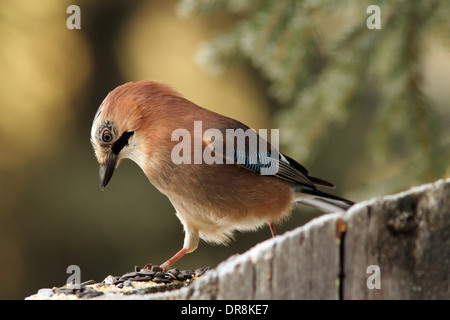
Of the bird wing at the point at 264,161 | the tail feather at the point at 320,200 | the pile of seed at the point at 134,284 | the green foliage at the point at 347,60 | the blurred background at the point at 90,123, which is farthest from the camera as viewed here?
the blurred background at the point at 90,123

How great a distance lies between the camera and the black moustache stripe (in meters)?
3.26

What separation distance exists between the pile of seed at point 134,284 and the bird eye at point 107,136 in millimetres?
711

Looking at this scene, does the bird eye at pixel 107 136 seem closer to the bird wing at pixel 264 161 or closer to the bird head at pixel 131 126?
the bird head at pixel 131 126

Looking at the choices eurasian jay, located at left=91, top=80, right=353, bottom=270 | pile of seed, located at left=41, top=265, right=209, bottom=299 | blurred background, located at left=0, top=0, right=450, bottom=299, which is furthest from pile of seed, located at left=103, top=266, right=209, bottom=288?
blurred background, located at left=0, top=0, right=450, bottom=299

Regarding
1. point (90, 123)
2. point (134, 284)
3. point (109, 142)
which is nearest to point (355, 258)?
point (134, 284)

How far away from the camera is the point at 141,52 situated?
6125 mm

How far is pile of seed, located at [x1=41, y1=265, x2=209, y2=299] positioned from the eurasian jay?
0.43m

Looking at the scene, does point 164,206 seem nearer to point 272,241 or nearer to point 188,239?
point 188,239

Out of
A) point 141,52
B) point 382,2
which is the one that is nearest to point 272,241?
point 382,2

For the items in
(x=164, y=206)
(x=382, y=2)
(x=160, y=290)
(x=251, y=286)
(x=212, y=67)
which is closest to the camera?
(x=251, y=286)

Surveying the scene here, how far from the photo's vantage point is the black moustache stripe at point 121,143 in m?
3.26

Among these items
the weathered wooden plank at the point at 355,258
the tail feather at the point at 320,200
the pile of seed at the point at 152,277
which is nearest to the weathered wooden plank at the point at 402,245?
the weathered wooden plank at the point at 355,258

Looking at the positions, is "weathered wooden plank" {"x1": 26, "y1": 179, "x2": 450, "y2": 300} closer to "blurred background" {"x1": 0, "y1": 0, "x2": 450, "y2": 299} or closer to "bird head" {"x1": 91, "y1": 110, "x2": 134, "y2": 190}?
"bird head" {"x1": 91, "y1": 110, "x2": 134, "y2": 190}
